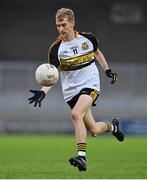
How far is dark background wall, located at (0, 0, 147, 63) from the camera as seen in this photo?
3322 centimetres

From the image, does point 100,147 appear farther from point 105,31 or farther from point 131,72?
point 105,31

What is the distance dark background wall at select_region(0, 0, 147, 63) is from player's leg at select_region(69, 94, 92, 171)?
21.3 meters

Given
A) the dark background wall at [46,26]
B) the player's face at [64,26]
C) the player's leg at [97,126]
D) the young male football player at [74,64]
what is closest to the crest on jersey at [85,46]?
the young male football player at [74,64]

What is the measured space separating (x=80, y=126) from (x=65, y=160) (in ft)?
9.85

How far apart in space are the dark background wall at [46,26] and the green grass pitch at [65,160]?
41.8 ft

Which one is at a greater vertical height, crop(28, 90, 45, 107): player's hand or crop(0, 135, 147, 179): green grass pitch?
crop(28, 90, 45, 107): player's hand

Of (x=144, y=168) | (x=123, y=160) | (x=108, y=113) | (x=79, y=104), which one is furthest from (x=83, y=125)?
(x=108, y=113)

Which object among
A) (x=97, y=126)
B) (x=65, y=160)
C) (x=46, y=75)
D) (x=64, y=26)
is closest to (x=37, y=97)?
(x=46, y=75)

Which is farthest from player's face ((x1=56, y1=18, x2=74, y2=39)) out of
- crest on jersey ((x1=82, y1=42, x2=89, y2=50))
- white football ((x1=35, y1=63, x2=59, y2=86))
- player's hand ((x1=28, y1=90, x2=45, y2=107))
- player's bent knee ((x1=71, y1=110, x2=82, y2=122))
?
player's bent knee ((x1=71, y1=110, x2=82, y2=122))

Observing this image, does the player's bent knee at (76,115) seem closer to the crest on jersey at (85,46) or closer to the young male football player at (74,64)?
the young male football player at (74,64)

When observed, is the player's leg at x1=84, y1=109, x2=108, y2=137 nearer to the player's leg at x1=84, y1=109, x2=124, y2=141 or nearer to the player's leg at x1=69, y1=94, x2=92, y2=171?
the player's leg at x1=84, y1=109, x2=124, y2=141

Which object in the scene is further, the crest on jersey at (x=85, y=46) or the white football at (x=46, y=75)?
the crest on jersey at (x=85, y=46)

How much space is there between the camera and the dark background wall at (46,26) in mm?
33219

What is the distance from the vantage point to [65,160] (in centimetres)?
1448
